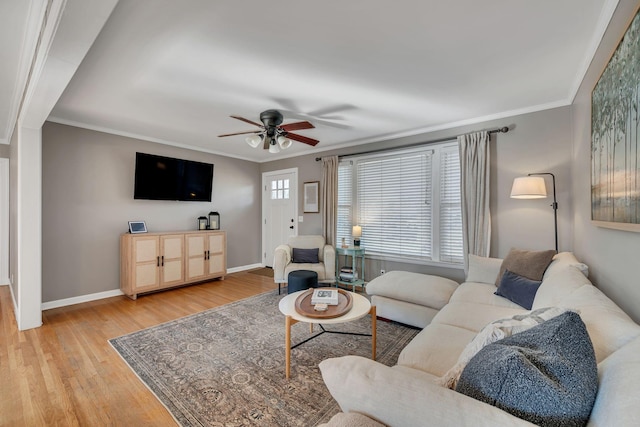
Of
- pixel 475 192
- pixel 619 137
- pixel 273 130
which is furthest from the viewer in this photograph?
pixel 475 192

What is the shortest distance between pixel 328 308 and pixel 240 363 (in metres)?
0.85

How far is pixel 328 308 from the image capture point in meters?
2.26

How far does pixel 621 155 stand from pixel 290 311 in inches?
88.0

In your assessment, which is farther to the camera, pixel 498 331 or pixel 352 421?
pixel 498 331

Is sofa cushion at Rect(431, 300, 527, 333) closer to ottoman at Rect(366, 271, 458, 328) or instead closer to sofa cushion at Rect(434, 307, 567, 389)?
ottoman at Rect(366, 271, 458, 328)

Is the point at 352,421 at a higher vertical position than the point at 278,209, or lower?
lower

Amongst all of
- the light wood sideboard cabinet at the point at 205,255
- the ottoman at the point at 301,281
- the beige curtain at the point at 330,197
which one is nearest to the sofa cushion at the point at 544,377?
the ottoman at the point at 301,281

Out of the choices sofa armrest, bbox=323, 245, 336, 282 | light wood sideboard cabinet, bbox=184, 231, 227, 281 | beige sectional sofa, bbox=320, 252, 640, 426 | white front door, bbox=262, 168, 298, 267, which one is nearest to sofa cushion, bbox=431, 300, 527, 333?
beige sectional sofa, bbox=320, 252, 640, 426

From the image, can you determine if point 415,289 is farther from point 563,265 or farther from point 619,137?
point 619,137

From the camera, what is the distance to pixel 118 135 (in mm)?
4023

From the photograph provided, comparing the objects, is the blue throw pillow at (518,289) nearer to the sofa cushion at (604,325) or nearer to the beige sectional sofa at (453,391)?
the beige sectional sofa at (453,391)

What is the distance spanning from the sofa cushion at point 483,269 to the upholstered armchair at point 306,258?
1856 mm

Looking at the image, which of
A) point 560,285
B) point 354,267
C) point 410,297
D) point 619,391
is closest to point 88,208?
point 354,267

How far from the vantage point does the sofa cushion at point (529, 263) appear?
2361 mm
